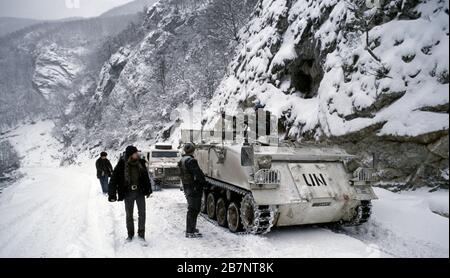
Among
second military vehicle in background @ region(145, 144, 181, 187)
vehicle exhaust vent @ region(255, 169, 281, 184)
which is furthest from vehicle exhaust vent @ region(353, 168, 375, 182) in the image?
second military vehicle in background @ region(145, 144, 181, 187)

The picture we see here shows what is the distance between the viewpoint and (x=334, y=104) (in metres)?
12.6

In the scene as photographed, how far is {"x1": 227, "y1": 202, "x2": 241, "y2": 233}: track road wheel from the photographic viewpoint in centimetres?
826

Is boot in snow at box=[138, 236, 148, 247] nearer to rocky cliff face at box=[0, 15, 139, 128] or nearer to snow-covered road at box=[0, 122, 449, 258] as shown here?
snow-covered road at box=[0, 122, 449, 258]

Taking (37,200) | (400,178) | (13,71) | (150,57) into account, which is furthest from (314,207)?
(13,71)

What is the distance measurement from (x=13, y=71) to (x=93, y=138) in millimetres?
96274

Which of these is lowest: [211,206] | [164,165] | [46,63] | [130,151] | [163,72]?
[211,206]

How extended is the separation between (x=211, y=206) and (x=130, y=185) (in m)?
3.17

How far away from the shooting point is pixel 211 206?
1003 cm

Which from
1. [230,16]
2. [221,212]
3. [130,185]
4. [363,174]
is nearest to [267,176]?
[363,174]

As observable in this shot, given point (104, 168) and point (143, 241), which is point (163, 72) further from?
point (143, 241)

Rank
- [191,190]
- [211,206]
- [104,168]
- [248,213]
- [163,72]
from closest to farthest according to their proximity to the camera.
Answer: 1. [248,213]
2. [191,190]
3. [211,206]
4. [104,168]
5. [163,72]

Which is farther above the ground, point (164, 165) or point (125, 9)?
point (125, 9)

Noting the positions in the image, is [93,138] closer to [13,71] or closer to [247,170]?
[247,170]
